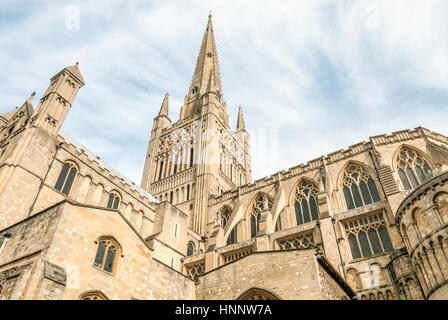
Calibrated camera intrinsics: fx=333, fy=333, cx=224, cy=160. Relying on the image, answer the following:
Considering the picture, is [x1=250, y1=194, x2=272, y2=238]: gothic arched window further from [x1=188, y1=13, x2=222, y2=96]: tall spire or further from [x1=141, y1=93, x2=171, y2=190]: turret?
[x1=188, y1=13, x2=222, y2=96]: tall spire

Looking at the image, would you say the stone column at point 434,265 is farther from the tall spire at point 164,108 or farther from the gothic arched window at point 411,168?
the tall spire at point 164,108

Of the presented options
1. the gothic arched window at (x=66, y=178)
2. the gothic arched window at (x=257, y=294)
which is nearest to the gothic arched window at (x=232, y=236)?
the gothic arched window at (x=66, y=178)

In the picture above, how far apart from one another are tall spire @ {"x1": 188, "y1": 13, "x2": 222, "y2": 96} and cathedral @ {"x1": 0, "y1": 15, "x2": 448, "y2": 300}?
14308 mm

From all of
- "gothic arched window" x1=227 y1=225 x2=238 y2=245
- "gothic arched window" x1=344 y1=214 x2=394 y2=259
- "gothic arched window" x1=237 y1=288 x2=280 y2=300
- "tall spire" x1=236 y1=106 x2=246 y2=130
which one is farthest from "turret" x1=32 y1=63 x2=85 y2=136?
"tall spire" x1=236 y1=106 x2=246 y2=130

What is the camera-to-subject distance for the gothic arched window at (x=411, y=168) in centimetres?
2286

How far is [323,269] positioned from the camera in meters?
13.3

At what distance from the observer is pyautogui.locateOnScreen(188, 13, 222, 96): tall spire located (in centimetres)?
5153

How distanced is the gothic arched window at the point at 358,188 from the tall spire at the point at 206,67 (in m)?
29.1

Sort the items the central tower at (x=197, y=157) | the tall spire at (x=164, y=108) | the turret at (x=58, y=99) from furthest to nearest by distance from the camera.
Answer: the tall spire at (x=164, y=108) < the central tower at (x=197, y=157) < the turret at (x=58, y=99)

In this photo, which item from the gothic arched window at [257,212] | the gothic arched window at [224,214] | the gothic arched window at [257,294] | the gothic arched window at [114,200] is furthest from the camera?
the gothic arched window at [224,214]

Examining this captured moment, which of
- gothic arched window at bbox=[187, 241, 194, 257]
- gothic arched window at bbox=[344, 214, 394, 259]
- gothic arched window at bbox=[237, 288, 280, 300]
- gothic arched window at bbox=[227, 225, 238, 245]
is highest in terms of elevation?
gothic arched window at bbox=[227, 225, 238, 245]
